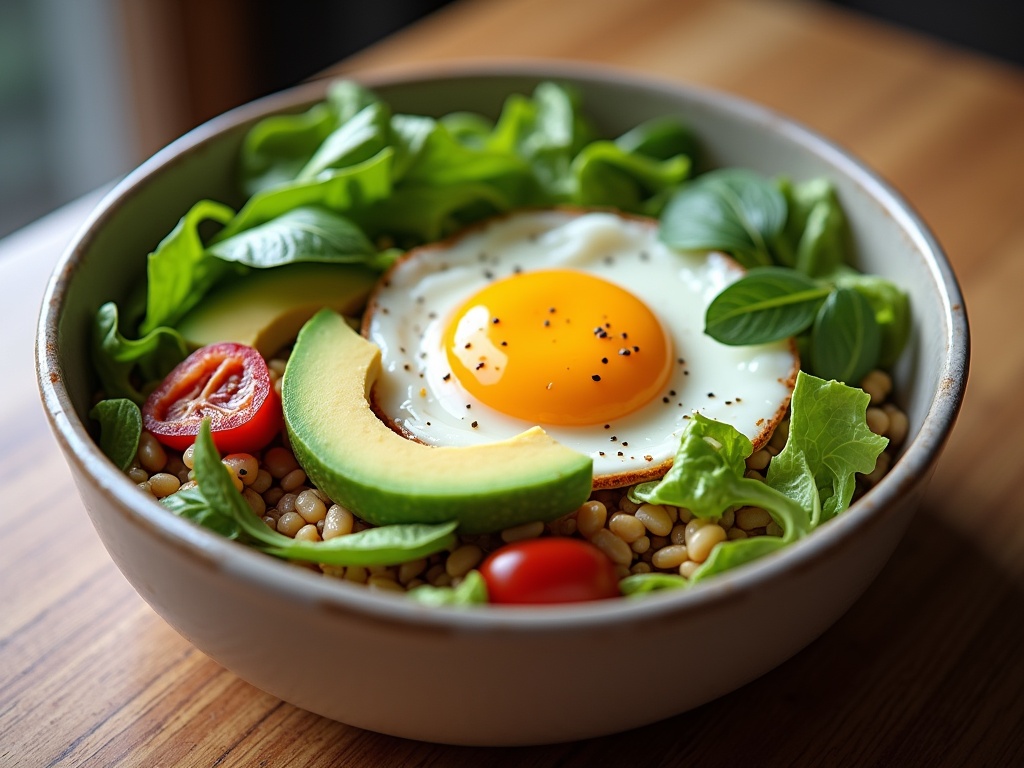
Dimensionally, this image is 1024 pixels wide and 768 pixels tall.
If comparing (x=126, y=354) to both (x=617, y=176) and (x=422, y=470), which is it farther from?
(x=617, y=176)

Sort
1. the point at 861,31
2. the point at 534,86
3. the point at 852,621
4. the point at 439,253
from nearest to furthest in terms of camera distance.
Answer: the point at 852,621 < the point at 439,253 < the point at 534,86 < the point at 861,31

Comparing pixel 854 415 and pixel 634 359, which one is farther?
pixel 634 359

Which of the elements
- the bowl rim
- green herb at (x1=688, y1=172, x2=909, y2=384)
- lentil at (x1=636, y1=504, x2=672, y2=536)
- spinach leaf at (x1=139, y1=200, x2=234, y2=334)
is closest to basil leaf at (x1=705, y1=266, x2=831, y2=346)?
green herb at (x1=688, y1=172, x2=909, y2=384)

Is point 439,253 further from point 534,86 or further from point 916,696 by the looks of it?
point 916,696

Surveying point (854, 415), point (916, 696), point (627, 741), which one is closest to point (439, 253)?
point (854, 415)

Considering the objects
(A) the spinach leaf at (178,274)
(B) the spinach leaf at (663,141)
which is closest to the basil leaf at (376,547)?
(A) the spinach leaf at (178,274)

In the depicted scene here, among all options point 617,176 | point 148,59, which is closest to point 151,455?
point 617,176
